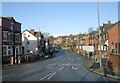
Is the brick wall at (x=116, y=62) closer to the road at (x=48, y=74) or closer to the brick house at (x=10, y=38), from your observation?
the road at (x=48, y=74)

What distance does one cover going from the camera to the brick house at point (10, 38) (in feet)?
188

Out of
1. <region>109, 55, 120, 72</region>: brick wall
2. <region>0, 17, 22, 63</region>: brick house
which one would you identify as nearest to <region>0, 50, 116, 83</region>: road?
<region>109, 55, 120, 72</region>: brick wall

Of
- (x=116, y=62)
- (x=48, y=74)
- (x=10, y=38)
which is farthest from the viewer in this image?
(x=10, y=38)

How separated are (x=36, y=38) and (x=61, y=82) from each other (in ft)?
269

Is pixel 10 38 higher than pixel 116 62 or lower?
higher

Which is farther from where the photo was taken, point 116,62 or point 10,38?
point 10,38

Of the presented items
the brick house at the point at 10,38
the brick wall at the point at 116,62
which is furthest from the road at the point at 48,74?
the brick house at the point at 10,38

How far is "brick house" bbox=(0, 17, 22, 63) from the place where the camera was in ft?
188

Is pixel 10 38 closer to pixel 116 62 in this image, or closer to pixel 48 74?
pixel 116 62

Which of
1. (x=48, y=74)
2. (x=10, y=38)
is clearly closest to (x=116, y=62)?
(x=48, y=74)

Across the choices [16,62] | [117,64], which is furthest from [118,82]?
[16,62]

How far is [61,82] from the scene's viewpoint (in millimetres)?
22516

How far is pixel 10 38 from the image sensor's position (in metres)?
61.5

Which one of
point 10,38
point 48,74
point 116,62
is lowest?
point 48,74
